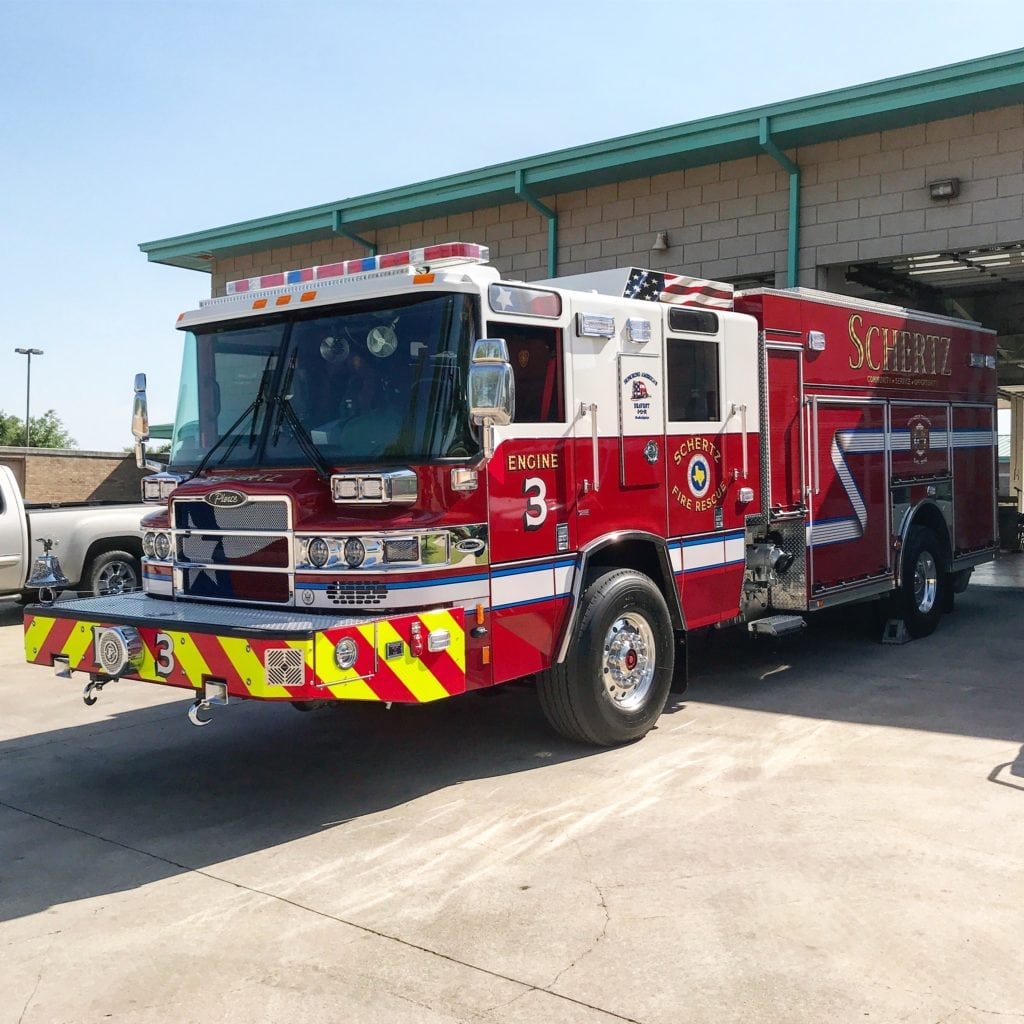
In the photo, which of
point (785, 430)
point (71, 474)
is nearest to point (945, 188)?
point (785, 430)

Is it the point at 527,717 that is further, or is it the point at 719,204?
the point at 719,204

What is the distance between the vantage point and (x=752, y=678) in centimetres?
873

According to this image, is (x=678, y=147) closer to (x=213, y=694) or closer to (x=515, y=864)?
(x=213, y=694)

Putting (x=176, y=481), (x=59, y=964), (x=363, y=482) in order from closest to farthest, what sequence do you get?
(x=59, y=964), (x=363, y=482), (x=176, y=481)

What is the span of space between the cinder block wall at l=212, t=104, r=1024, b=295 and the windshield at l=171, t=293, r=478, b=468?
7.93 m

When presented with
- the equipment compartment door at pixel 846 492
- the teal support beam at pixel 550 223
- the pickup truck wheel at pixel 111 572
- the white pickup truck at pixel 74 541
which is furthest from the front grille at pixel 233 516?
the teal support beam at pixel 550 223

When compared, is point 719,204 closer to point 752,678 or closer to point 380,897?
point 752,678

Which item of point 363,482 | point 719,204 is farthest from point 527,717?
point 719,204

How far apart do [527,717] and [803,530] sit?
251 centimetres

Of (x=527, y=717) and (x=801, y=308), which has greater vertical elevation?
(x=801, y=308)

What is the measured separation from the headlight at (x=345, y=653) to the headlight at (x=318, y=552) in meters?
0.55

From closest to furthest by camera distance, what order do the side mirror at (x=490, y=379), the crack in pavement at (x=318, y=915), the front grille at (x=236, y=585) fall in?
the crack in pavement at (x=318, y=915), the side mirror at (x=490, y=379), the front grille at (x=236, y=585)

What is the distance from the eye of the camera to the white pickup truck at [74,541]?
1192 centimetres

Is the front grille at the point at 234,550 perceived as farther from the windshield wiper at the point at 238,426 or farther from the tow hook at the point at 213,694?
the tow hook at the point at 213,694
